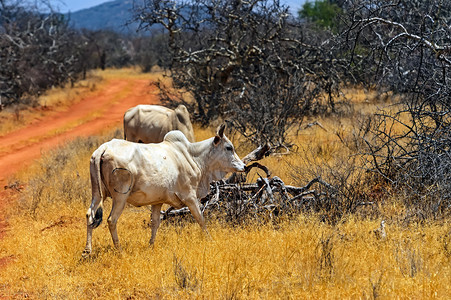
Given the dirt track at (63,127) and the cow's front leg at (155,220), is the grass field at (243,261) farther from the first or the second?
the dirt track at (63,127)

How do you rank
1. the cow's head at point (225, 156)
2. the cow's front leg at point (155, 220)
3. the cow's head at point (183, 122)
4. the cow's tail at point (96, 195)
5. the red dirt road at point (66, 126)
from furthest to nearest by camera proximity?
the red dirt road at point (66, 126) < the cow's head at point (183, 122) < the cow's head at point (225, 156) < the cow's front leg at point (155, 220) < the cow's tail at point (96, 195)

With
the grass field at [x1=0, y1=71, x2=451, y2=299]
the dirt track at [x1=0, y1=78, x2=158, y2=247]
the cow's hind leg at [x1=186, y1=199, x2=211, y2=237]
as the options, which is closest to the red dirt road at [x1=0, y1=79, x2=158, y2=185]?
the dirt track at [x1=0, y1=78, x2=158, y2=247]

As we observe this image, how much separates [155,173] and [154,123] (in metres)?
5.51

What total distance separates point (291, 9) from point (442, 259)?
11612mm

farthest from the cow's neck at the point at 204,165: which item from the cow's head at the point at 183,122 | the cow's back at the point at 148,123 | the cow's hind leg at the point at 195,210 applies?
the cow's back at the point at 148,123

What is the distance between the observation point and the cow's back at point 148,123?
10347mm

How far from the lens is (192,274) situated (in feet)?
14.3

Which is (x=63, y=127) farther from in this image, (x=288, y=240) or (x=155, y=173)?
(x=288, y=240)

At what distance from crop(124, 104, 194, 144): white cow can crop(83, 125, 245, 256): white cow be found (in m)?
4.03

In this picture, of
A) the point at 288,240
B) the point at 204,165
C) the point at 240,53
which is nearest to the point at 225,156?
the point at 204,165

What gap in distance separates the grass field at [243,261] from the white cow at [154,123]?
380 centimetres

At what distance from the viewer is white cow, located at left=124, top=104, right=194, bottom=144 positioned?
1012 centimetres

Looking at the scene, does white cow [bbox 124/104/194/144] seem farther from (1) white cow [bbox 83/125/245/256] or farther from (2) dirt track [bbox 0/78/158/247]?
(1) white cow [bbox 83/125/245/256]

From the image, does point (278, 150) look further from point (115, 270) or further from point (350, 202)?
point (115, 270)
